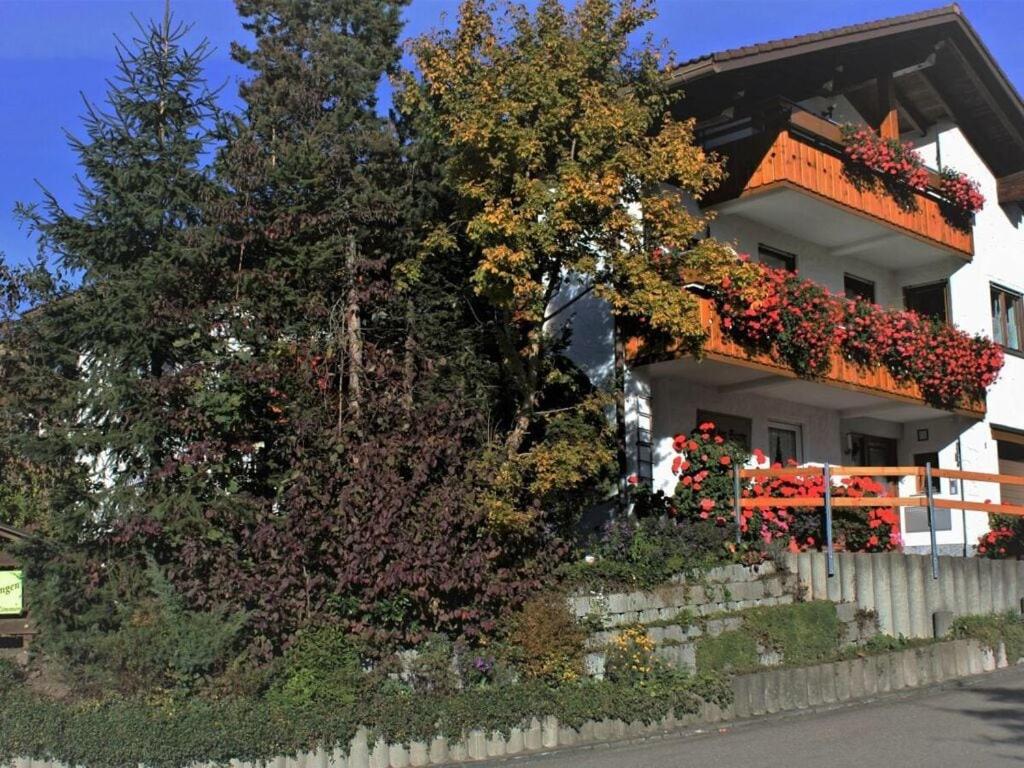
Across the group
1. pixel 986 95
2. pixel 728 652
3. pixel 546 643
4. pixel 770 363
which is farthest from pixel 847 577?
pixel 986 95

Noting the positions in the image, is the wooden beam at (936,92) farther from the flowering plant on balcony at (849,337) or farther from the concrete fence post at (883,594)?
the concrete fence post at (883,594)

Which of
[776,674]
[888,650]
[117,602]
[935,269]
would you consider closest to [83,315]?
[117,602]

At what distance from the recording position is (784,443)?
17000 millimetres

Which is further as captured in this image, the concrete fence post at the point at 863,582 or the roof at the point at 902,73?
the roof at the point at 902,73

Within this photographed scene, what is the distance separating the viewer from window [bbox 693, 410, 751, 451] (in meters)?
15.5

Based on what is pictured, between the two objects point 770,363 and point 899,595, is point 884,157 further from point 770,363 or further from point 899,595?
point 899,595

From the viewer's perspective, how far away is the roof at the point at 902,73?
1470 centimetres

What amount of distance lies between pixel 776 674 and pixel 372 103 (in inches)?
314

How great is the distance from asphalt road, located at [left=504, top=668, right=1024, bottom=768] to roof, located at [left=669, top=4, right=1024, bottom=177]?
713cm

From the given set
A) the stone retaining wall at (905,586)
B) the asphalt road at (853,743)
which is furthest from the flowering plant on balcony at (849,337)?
the asphalt road at (853,743)

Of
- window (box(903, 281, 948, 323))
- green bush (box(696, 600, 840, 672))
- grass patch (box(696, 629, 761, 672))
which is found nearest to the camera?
grass patch (box(696, 629, 761, 672))

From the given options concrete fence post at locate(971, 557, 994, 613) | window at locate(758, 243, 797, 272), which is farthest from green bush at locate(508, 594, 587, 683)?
window at locate(758, 243, 797, 272)

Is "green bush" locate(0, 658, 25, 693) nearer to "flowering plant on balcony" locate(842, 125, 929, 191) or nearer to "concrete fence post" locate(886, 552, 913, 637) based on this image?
"concrete fence post" locate(886, 552, 913, 637)

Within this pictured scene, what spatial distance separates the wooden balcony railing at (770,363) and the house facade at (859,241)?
0.03 meters
